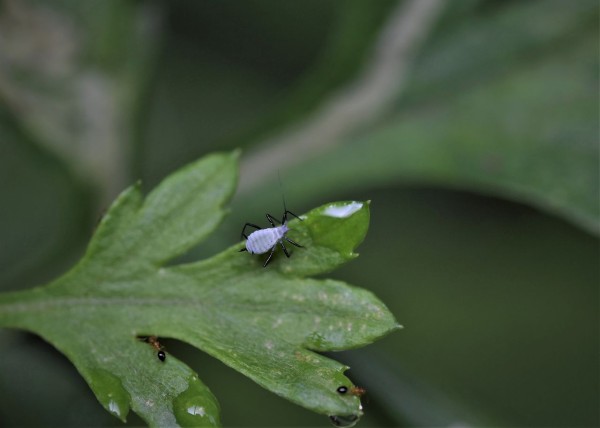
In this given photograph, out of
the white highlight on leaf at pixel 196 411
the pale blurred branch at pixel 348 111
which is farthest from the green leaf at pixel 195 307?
the pale blurred branch at pixel 348 111

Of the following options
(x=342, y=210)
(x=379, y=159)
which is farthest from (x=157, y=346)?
(x=379, y=159)

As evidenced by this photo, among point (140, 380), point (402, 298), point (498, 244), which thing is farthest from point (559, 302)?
point (140, 380)

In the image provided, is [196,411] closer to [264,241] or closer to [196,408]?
[196,408]

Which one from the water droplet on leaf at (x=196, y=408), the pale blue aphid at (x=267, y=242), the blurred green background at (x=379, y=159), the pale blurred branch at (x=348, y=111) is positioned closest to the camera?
the water droplet on leaf at (x=196, y=408)

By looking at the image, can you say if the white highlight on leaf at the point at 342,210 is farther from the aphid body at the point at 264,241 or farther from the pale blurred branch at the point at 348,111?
the pale blurred branch at the point at 348,111

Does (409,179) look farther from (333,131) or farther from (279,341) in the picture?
(279,341)

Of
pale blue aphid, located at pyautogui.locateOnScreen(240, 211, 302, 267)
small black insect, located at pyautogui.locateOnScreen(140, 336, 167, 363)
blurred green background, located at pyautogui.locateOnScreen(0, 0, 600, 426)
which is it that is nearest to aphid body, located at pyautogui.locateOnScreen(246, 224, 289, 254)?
pale blue aphid, located at pyautogui.locateOnScreen(240, 211, 302, 267)

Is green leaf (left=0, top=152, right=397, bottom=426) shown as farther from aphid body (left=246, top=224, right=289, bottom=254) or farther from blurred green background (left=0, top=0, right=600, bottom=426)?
blurred green background (left=0, top=0, right=600, bottom=426)
